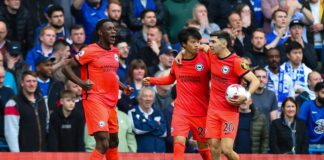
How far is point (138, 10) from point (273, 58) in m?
2.99

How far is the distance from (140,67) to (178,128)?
3.63m

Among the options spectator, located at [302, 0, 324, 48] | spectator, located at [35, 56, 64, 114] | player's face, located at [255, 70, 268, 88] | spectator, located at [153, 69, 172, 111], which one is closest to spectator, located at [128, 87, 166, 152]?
spectator, located at [153, 69, 172, 111]

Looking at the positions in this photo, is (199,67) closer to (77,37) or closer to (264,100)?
(264,100)

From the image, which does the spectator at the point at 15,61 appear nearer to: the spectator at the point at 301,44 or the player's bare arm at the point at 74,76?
the player's bare arm at the point at 74,76

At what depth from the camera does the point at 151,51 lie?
77.4 feet

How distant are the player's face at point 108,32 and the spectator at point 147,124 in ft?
10.1

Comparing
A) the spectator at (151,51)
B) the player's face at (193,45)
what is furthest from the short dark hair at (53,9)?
the player's face at (193,45)

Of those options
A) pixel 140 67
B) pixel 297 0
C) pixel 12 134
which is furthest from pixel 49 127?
pixel 297 0

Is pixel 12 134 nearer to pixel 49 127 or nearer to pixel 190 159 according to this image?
pixel 49 127

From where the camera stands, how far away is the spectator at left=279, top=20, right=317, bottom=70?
24531 millimetres

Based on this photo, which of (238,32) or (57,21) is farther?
(238,32)

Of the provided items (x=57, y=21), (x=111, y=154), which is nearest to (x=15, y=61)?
(x=57, y=21)

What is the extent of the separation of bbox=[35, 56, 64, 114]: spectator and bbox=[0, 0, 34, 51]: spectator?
142 cm

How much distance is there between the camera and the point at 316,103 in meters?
22.2
